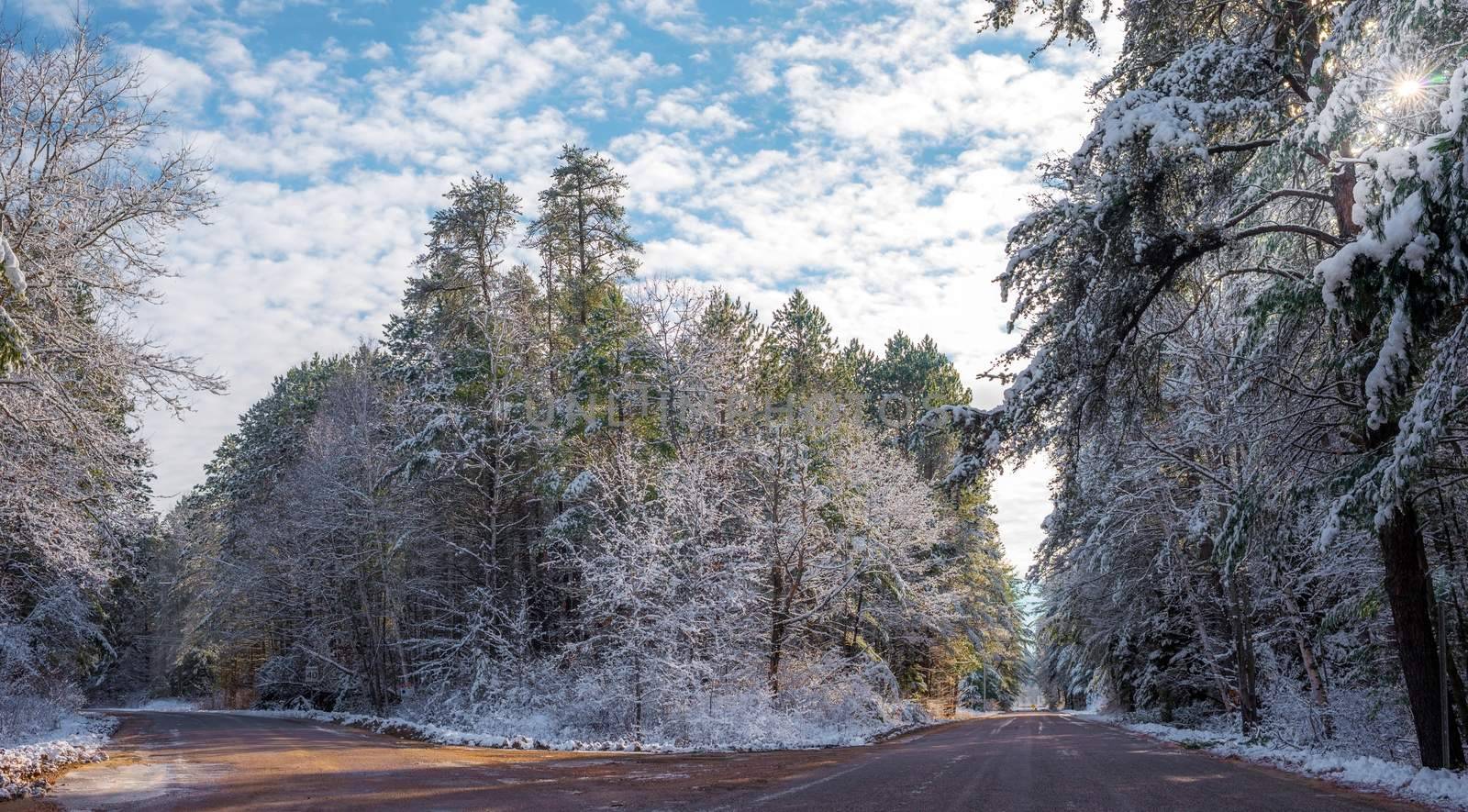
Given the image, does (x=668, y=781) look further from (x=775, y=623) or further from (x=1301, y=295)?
(x=775, y=623)

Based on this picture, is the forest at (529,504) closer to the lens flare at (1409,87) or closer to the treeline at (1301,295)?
the treeline at (1301,295)

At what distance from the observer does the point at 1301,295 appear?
8.28 meters

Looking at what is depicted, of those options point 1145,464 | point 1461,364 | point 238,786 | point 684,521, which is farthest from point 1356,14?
point 684,521

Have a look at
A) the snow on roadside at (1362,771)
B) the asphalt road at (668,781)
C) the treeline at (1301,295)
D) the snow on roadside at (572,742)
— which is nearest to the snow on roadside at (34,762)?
the asphalt road at (668,781)

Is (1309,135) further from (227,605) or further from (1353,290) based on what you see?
(227,605)

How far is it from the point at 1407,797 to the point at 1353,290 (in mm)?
5625

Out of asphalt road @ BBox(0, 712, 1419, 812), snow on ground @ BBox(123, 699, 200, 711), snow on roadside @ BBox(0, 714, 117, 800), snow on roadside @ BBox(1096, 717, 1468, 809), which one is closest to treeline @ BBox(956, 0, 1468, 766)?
snow on roadside @ BBox(1096, 717, 1468, 809)

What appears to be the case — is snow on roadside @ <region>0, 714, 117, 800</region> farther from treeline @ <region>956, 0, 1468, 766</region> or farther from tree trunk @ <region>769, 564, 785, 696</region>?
tree trunk @ <region>769, 564, 785, 696</region>

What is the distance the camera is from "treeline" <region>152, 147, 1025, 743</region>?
66.0 feet

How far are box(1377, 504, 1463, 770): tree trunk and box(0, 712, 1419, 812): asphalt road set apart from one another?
4.38 ft

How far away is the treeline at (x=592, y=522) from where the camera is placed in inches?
792

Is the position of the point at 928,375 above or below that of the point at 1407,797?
above

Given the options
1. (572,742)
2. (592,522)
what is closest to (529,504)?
(592,522)

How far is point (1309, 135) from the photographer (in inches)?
302
